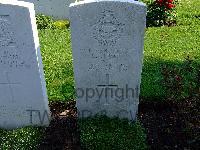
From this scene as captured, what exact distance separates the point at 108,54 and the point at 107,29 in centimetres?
43

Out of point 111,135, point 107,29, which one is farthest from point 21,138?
point 107,29

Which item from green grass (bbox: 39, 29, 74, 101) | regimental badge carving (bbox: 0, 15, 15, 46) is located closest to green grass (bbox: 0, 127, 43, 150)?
green grass (bbox: 39, 29, 74, 101)

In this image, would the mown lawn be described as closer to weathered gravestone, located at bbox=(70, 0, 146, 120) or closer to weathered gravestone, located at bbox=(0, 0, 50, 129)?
weathered gravestone, located at bbox=(0, 0, 50, 129)

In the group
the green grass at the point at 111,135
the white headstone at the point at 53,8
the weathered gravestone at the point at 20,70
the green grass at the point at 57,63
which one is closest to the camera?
the weathered gravestone at the point at 20,70

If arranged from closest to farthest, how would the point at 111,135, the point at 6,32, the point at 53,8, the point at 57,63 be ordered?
the point at 6,32, the point at 111,135, the point at 57,63, the point at 53,8

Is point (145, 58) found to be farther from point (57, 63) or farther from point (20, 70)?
point (20, 70)

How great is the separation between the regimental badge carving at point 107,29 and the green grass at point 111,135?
1.34m

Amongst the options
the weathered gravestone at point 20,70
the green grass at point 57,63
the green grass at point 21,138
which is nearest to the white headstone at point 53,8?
the green grass at point 57,63

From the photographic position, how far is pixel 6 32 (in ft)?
17.7

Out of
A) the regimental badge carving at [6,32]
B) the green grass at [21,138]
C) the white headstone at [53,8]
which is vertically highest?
the white headstone at [53,8]

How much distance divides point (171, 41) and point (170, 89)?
10.2ft

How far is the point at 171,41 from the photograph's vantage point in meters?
9.16

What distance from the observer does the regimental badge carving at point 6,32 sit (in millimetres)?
5312

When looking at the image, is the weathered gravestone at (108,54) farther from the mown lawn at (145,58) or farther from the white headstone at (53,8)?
the white headstone at (53,8)
